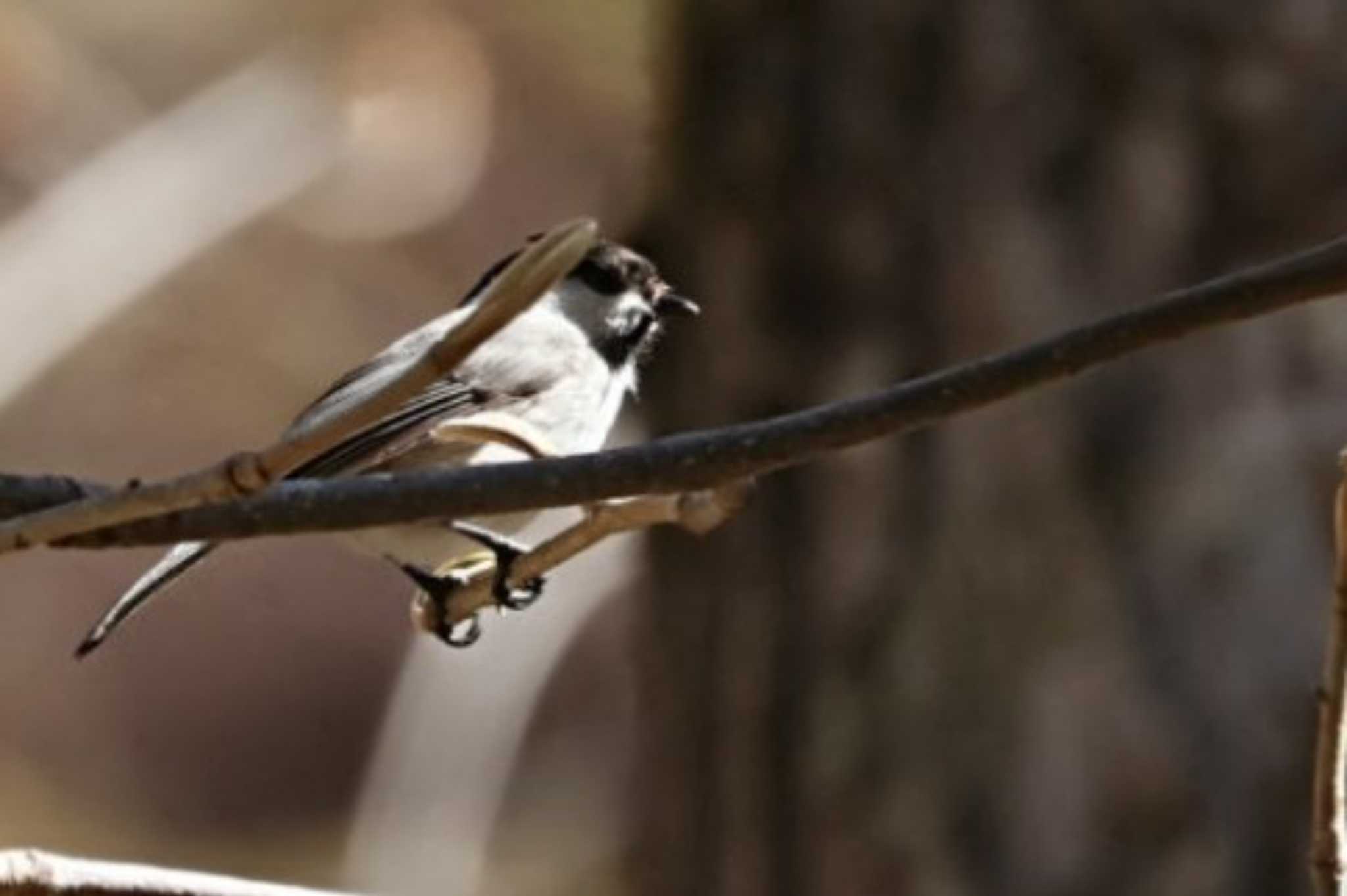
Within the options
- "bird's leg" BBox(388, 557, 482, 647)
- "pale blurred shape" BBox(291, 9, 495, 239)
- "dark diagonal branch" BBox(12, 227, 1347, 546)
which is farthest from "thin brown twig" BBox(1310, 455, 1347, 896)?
"pale blurred shape" BBox(291, 9, 495, 239)

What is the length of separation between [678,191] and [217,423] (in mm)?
2537

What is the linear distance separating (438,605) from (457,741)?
3.09 meters

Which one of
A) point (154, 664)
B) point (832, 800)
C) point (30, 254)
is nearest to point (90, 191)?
point (30, 254)

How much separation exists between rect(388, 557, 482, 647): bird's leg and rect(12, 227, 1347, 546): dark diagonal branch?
0.49 m

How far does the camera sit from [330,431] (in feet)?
3.79

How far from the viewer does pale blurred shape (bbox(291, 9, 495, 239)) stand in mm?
5789

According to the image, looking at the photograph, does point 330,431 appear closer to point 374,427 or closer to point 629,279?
point 374,427

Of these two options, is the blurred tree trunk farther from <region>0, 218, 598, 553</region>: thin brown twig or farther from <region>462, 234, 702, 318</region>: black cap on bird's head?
<region>0, 218, 598, 553</region>: thin brown twig

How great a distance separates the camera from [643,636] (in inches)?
156

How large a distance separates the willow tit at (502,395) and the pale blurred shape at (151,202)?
1.23 metres

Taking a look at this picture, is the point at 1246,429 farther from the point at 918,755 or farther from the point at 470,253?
the point at 470,253

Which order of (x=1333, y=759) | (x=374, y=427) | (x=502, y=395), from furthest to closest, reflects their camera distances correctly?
(x=502, y=395) < (x=374, y=427) < (x=1333, y=759)

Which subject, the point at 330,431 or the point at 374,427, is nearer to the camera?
the point at 330,431

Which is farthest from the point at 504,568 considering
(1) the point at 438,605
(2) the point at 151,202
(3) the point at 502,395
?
(2) the point at 151,202
